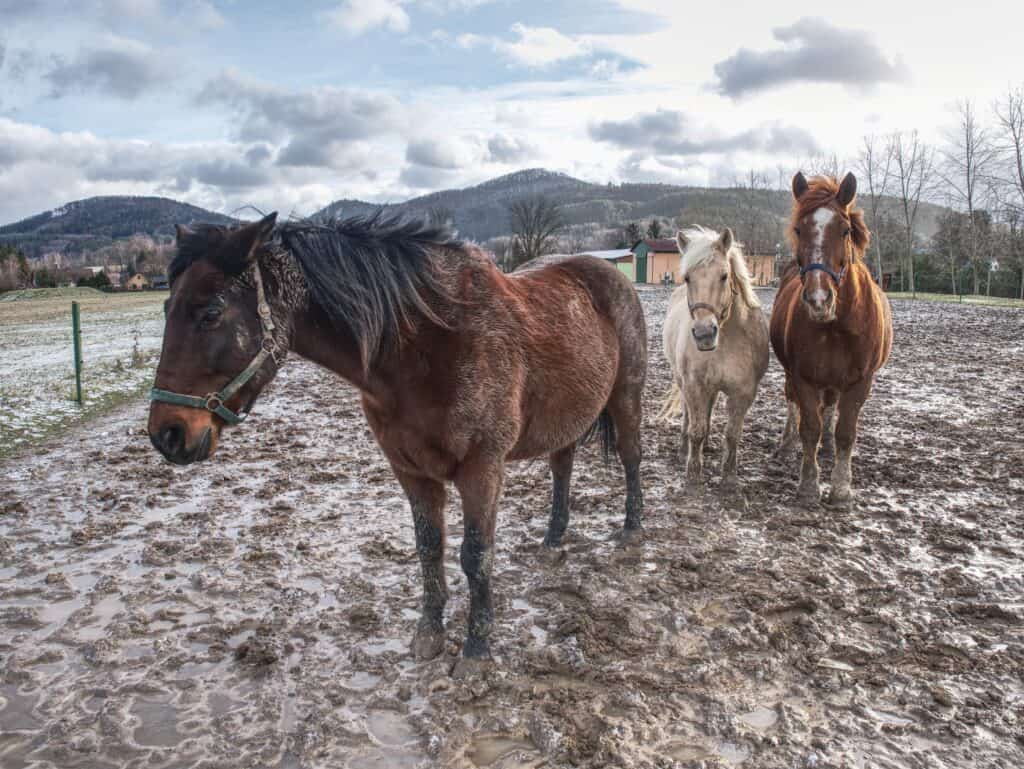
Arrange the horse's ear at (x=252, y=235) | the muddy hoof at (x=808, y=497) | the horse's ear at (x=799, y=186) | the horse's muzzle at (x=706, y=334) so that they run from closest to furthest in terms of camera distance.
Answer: the horse's ear at (x=252, y=235), the horse's muzzle at (x=706, y=334), the horse's ear at (x=799, y=186), the muddy hoof at (x=808, y=497)

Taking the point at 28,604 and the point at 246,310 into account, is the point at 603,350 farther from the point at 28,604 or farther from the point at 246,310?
the point at 28,604

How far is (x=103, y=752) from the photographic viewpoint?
8.39 feet

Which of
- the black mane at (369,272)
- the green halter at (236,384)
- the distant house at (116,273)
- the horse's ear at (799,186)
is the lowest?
the green halter at (236,384)

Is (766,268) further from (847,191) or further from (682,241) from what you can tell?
(847,191)

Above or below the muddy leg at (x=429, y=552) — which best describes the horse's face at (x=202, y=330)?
above

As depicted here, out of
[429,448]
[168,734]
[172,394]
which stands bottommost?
[168,734]

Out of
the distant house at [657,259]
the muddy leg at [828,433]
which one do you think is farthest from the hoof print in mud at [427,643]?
the distant house at [657,259]

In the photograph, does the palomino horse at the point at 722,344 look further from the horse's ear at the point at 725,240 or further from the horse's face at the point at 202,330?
the horse's face at the point at 202,330

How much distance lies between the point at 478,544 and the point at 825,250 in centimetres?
328

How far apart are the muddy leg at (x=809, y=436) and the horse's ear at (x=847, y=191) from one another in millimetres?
1440

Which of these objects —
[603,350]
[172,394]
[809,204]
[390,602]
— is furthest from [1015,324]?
[172,394]

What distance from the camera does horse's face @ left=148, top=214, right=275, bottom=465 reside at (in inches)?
94.0

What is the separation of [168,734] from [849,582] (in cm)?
371

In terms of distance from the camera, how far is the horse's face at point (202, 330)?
239 centimetres
